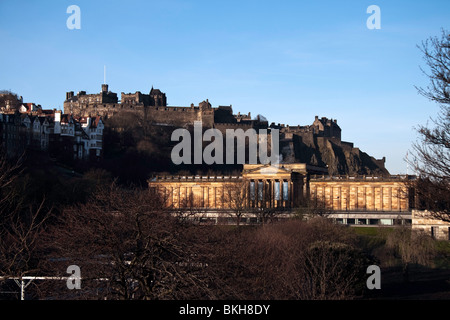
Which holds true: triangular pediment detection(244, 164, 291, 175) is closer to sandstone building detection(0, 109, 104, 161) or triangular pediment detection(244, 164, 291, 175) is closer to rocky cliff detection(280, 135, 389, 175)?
sandstone building detection(0, 109, 104, 161)

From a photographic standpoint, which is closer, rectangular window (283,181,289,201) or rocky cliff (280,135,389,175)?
rectangular window (283,181,289,201)

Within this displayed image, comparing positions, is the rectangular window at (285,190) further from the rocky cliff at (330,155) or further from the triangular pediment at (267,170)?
the rocky cliff at (330,155)

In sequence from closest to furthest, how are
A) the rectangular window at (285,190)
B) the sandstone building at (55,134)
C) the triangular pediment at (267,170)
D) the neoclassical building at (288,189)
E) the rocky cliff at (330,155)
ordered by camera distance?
the neoclassical building at (288,189)
the sandstone building at (55,134)
the rectangular window at (285,190)
the triangular pediment at (267,170)
the rocky cliff at (330,155)

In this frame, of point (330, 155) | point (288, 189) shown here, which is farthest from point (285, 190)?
point (330, 155)

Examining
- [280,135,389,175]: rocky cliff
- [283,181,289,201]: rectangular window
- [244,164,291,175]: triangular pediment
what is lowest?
[283,181,289,201]: rectangular window

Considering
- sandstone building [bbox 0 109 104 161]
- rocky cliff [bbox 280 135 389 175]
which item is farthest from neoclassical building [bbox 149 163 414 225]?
rocky cliff [bbox 280 135 389 175]

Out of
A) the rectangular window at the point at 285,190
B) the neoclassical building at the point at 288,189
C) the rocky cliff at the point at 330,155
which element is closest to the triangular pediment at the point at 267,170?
the neoclassical building at the point at 288,189

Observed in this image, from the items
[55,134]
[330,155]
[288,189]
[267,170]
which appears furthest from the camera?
[330,155]

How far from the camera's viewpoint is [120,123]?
130500 mm

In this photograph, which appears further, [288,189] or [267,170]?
[267,170]

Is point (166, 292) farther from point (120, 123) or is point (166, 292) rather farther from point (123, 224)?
point (120, 123)

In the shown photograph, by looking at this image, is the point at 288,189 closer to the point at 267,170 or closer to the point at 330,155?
the point at 267,170

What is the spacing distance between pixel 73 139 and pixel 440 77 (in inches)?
3622
